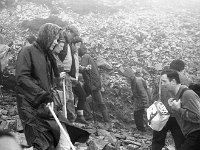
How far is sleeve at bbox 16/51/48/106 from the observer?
3.63 meters

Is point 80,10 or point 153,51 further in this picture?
point 80,10

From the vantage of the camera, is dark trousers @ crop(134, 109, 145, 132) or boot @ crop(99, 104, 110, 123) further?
dark trousers @ crop(134, 109, 145, 132)

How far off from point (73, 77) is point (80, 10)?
40.2 ft

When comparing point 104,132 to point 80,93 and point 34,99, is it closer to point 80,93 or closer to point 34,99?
point 80,93

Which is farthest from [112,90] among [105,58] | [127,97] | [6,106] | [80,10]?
[80,10]

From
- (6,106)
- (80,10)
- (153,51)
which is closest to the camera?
(6,106)

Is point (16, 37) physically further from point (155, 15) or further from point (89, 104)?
point (155, 15)

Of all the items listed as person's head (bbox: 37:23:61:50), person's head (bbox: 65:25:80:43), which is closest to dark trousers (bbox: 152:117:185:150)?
person's head (bbox: 65:25:80:43)

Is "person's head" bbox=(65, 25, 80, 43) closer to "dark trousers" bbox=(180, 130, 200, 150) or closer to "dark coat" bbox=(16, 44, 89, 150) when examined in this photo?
"dark coat" bbox=(16, 44, 89, 150)

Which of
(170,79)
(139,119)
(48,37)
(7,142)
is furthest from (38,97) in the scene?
(139,119)

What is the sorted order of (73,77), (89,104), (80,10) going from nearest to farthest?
1. (73,77)
2. (89,104)
3. (80,10)

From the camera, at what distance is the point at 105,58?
513 inches

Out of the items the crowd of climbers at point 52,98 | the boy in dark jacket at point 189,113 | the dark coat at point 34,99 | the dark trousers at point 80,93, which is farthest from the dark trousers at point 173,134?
the dark trousers at point 80,93

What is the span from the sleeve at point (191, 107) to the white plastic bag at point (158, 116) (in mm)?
793
